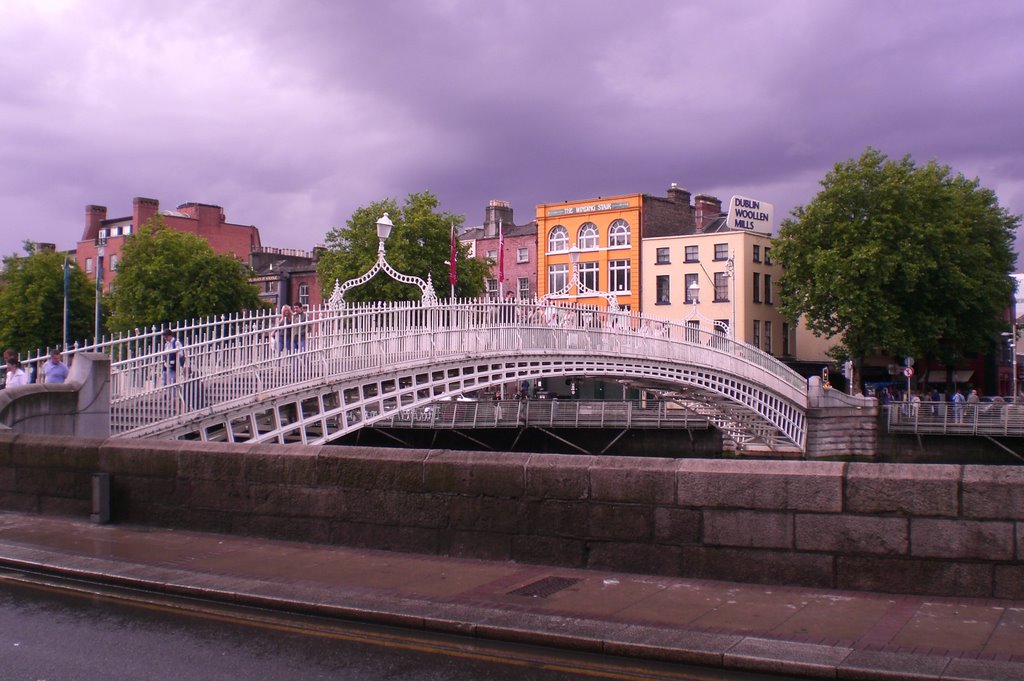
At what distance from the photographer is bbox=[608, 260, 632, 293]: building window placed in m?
60.8

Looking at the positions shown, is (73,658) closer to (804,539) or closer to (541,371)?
(804,539)

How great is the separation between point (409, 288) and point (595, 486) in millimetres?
47410

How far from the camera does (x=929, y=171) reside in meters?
52.4

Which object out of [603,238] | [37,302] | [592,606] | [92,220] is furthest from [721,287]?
[92,220]

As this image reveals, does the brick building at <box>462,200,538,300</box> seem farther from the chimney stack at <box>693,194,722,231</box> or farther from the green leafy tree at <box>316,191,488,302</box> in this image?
the chimney stack at <box>693,194,722,231</box>

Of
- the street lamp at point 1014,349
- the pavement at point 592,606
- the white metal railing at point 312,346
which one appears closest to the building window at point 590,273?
the street lamp at point 1014,349

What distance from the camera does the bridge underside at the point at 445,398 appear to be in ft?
58.0

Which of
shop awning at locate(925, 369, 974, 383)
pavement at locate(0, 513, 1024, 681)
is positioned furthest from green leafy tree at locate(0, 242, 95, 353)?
pavement at locate(0, 513, 1024, 681)

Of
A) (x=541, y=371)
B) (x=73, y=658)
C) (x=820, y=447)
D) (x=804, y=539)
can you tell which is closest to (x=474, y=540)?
(x=804, y=539)

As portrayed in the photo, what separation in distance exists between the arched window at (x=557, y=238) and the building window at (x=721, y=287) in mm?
9976

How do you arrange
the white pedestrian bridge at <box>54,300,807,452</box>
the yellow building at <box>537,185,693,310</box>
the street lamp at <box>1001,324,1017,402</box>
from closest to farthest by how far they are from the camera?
1. the white pedestrian bridge at <box>54,300,807,452</box>
2. the street lamp at <box>1001,324,1017,402</box>
3. the yellow building at <box>537,185,693,310</box>

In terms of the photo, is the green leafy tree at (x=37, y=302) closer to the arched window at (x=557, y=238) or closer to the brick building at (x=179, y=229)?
the brick building at (x=179, y=229)

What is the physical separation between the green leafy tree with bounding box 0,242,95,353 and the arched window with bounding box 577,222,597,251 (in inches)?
1240

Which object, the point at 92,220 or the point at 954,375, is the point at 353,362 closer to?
the point at 954,375
